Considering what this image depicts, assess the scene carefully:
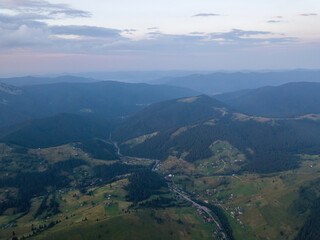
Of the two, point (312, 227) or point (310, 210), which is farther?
point (310, 210)

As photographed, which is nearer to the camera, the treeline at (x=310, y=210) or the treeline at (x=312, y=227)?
the treeline at (x=312, y=227)

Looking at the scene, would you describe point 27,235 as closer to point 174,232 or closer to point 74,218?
point 74,218

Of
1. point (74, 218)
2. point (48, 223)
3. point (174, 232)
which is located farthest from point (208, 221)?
point (48, 223)

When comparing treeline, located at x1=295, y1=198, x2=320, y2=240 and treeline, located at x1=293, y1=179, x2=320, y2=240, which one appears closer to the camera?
treeline, located at x1=295, y1=198, x2=320, y2=240

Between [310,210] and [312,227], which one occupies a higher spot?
[310,210]

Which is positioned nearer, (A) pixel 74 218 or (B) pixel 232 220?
(A) pixel 74 218

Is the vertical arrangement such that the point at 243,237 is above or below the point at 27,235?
below

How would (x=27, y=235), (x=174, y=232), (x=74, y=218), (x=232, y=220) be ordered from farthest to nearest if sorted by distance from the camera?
1. (x=232, y=220)
2. (x=74, y=218)
3. (x=174, y=232)
4. (x=27, y=235)

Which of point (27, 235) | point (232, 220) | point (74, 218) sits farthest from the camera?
point (232, 220)

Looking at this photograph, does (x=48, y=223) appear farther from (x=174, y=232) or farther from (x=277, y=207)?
(x=277, y=207)
